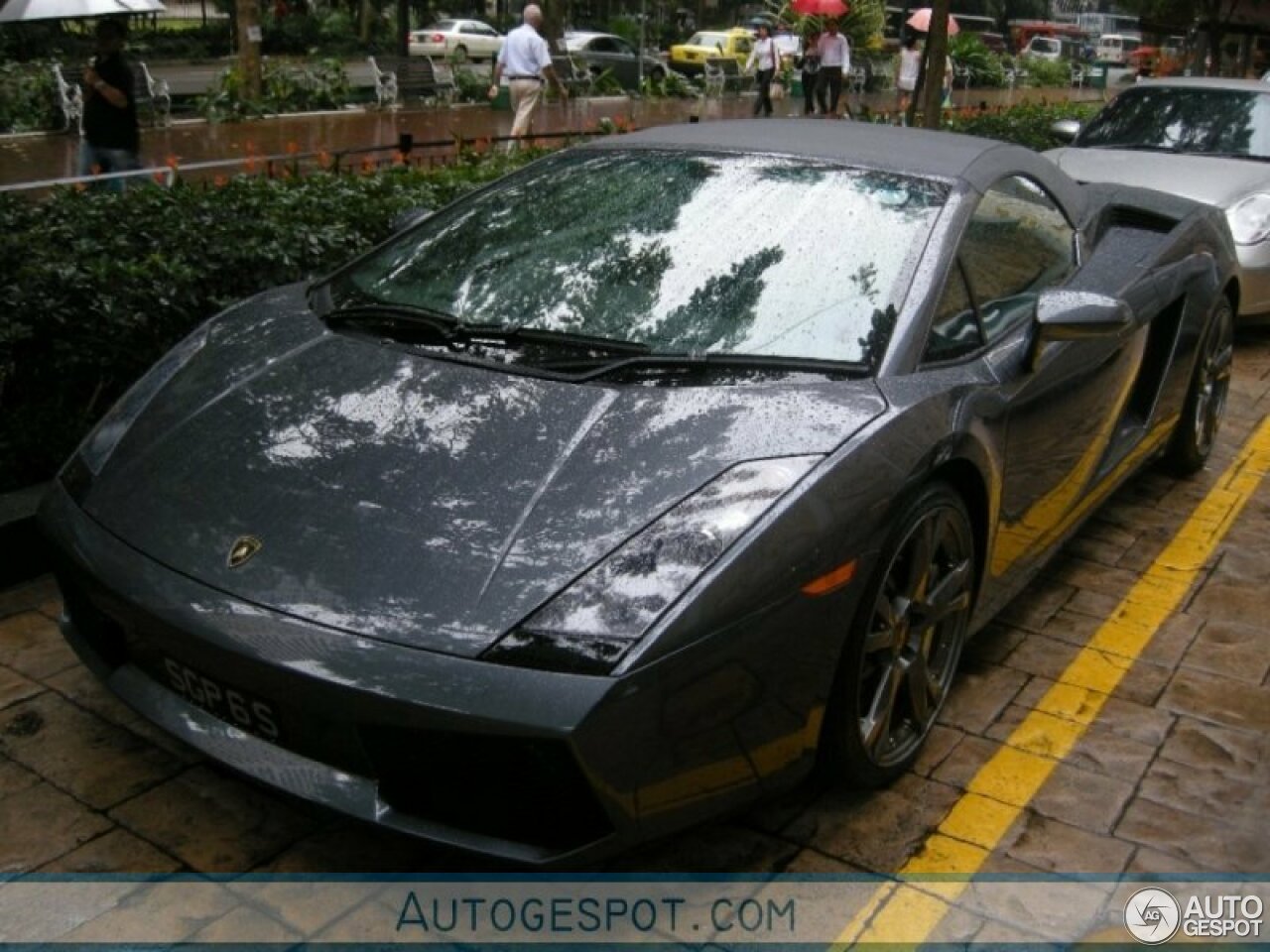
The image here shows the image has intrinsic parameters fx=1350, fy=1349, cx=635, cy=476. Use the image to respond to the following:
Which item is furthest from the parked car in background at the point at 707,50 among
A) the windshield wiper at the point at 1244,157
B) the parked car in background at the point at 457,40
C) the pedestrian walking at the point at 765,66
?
the windshield wiper at the point at 1244,157

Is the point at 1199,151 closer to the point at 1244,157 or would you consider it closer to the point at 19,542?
the point at 1244,157

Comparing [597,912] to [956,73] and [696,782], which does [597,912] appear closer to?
[696,782]

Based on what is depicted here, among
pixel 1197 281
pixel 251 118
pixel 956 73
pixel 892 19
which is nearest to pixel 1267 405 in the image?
pixel 1197 281

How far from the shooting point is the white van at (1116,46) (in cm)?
6662

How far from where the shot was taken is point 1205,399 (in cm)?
546

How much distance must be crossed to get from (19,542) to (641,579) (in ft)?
7.88

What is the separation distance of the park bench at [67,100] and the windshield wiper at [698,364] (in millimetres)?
16596

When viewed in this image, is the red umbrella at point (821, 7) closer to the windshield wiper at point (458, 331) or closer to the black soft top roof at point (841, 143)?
the black soft top roof at point (841, 143)

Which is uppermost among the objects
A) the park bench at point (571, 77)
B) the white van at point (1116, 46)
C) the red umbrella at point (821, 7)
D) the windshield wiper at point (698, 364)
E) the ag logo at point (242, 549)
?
the red umbrella at point (821, 7)

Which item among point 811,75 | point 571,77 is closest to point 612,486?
point 811,75

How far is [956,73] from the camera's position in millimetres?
37688

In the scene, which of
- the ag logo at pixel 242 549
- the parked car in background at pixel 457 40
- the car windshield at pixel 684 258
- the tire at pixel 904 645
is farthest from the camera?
the parked car in background at pixel 457 40

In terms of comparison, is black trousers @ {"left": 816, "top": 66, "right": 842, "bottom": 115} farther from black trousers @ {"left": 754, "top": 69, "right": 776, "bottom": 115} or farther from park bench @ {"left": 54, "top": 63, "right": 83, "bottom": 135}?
park bench @ {"left": 54, "top": 63, "right": 83, "bottom": 135}

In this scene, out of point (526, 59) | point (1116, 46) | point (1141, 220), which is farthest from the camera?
point (1116, 46)
